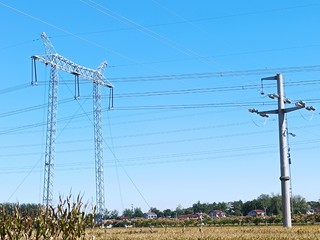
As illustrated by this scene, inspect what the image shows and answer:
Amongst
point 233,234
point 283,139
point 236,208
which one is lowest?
point 236,208

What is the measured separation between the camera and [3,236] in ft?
46.3

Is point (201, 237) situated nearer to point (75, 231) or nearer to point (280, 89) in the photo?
point (280, 89)

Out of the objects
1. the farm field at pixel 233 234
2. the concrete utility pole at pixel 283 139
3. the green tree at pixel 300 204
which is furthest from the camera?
the green tree at pixel 300 204

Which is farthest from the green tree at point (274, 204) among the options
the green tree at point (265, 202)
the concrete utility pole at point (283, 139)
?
Answer: the concrete utility pole at point (283, 139)

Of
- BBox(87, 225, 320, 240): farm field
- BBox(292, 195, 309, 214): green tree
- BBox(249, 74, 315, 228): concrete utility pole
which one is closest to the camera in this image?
BBox(87, 225, 320, 240): farm field

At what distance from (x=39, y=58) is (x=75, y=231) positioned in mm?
44551

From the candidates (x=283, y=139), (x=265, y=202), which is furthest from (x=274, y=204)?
(x=283, y=139)

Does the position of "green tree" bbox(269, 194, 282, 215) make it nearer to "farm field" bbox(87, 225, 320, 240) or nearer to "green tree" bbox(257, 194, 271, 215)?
"green tree" bbox(257, 194, 271, 215)

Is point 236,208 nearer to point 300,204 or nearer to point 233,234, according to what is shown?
point 300,204

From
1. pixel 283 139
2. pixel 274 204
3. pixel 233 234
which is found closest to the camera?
pixel 233 234

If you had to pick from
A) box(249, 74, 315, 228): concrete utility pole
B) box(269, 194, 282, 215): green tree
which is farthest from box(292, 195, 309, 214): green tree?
box(249, 74, 315, 228): concrete utility pole

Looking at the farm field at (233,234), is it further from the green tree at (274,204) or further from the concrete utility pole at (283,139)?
the green tree at (274,204)

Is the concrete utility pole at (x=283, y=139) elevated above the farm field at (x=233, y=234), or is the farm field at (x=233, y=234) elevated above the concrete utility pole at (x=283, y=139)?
the concrete utility pole at (x=283, y=139)

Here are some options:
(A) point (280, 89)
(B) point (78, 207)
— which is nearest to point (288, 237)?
(A) point (280, 89)
